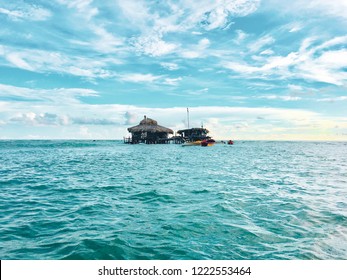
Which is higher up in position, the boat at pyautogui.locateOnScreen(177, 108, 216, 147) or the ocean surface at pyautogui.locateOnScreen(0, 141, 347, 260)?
the boat at pyautogui.locateOnScreen(177, 108, 216, 147)

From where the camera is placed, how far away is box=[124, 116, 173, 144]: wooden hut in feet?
233

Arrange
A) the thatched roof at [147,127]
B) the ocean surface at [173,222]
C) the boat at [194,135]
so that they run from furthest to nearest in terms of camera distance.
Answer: the boat at [194,135], the thatched roof at [147,127], the ocean surface at [173,222]

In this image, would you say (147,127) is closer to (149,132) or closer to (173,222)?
(149,132)

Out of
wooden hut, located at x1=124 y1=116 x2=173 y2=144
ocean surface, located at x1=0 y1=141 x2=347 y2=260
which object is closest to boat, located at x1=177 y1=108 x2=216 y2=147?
wooden hut, located at x1=124 y1=116 x2=173 y2=144

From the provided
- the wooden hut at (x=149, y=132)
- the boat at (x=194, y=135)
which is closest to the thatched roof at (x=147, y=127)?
the wooden hut at (x=149, y=132)

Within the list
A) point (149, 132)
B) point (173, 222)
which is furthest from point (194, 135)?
point (173, 222)

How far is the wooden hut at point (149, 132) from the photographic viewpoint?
70.9 metres

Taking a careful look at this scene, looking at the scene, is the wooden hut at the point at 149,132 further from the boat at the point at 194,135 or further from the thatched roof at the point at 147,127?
the boat at the point at 194,135

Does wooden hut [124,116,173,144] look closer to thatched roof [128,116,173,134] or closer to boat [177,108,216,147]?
thatched roof [128,116,173,134]

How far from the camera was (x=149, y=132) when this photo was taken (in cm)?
7350

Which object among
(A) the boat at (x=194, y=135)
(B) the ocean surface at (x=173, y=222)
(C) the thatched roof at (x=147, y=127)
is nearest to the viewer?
(B) the ocean surface at (x=173, y=222)

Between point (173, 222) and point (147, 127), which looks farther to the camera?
point (147, 127)

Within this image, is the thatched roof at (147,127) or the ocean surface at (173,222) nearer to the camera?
the ocean surface at (173,222)
